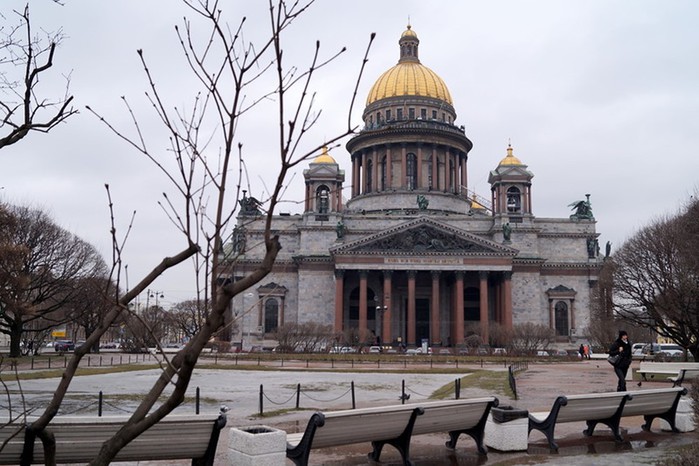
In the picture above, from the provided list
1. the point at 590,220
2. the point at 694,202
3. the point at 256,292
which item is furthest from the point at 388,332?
the point at 694,202

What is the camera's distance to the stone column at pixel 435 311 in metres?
69.6

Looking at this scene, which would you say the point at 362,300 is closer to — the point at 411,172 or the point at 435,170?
the point at 411,172

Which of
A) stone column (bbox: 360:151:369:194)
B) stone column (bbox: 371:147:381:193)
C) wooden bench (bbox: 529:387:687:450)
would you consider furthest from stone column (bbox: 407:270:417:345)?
wooden bench (bbox: 529:387:687:450)

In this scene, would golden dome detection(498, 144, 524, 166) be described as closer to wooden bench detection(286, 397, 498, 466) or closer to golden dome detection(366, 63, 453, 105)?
golden dome detection(366, 63, 453, 105)

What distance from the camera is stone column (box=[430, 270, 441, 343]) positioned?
69.6 meters

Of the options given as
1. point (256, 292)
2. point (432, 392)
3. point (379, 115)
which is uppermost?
point (379, 115)

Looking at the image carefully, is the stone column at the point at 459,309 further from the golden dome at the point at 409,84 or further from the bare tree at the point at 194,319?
the bare tree at the point at 194,319

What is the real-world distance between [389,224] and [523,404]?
56.9 metres

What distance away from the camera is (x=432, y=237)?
234 feet

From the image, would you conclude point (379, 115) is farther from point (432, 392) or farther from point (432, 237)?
point (432, 392)

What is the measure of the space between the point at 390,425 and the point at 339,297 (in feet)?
195

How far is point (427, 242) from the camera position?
71000 millimetres

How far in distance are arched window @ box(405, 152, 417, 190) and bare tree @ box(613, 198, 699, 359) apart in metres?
35.3

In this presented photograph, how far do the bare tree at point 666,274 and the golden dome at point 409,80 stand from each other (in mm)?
41487
